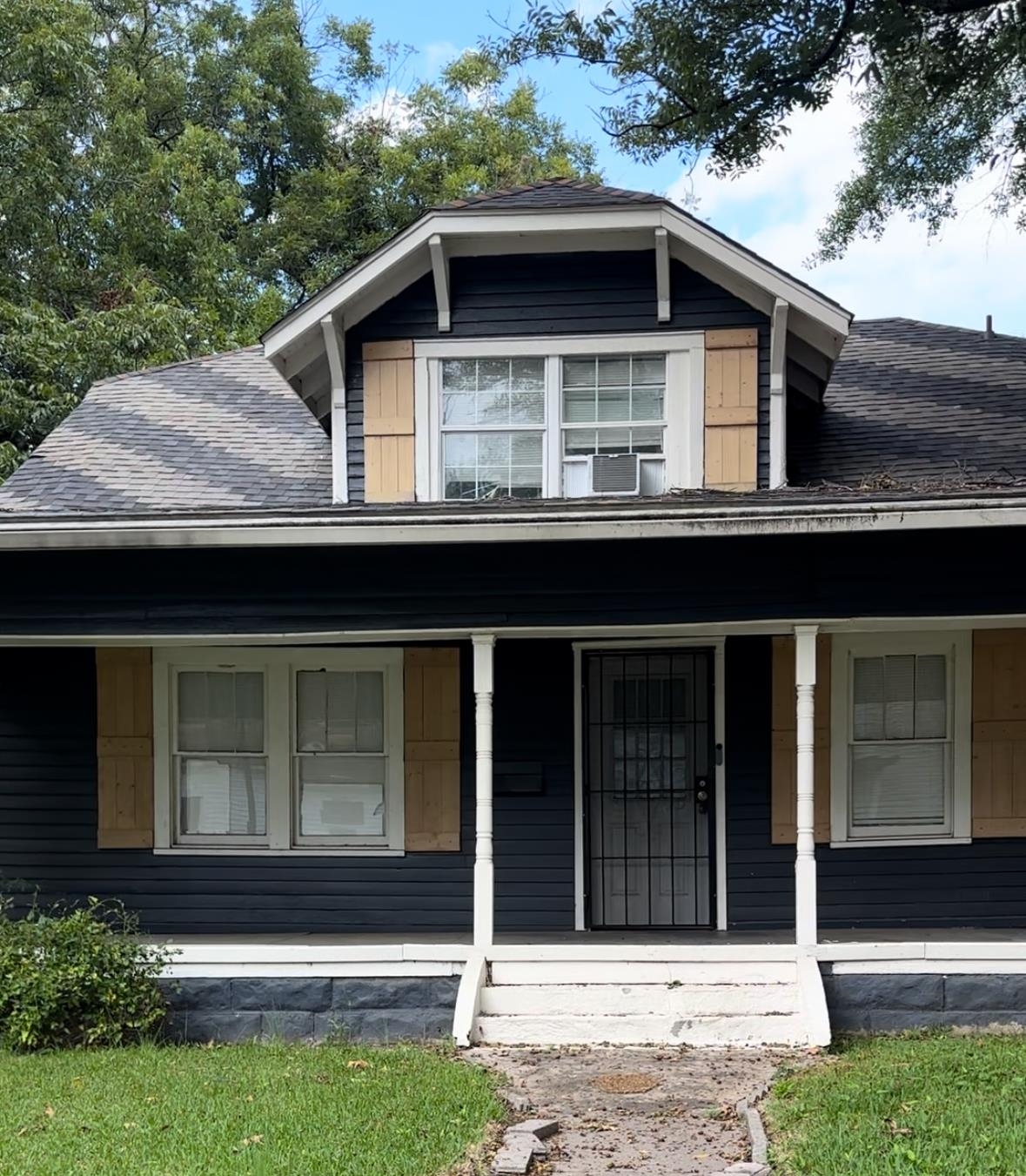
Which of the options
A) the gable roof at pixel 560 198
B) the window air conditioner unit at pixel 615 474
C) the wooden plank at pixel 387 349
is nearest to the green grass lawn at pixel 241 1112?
the window air conditioner unit at pixel 615 474

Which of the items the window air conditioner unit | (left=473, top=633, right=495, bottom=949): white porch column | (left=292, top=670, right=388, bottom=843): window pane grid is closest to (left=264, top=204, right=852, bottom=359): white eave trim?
the window air conditioner unit

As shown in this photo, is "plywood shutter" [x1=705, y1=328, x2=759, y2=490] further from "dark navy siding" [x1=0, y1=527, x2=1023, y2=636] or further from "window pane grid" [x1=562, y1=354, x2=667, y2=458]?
"dark navy siding" [x1=0, y1=527, x2=1023, y2=636]

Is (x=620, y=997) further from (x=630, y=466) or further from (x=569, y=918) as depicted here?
(x=630, y=466)

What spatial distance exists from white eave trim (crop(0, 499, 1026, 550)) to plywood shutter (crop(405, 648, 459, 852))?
1868 millimetres

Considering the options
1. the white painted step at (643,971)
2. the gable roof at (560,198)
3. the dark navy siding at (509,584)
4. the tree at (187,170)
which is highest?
the tree at (187,170)

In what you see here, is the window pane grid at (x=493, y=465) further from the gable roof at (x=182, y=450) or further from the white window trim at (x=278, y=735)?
the white window trim at (x=278, y=735)

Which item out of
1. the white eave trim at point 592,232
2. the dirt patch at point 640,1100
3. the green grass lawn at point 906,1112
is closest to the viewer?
the green grass lawn at point 906,1112

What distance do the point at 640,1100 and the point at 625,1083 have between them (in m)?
0.32

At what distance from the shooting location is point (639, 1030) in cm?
766

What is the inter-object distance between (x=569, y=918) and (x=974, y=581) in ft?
12.5

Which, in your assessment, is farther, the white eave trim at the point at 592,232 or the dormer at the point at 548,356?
the dormer at the point at 548,356

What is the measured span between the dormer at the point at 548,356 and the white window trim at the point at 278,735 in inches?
50.6

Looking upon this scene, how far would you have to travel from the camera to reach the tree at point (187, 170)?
17.9 metres

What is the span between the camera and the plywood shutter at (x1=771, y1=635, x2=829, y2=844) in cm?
930
